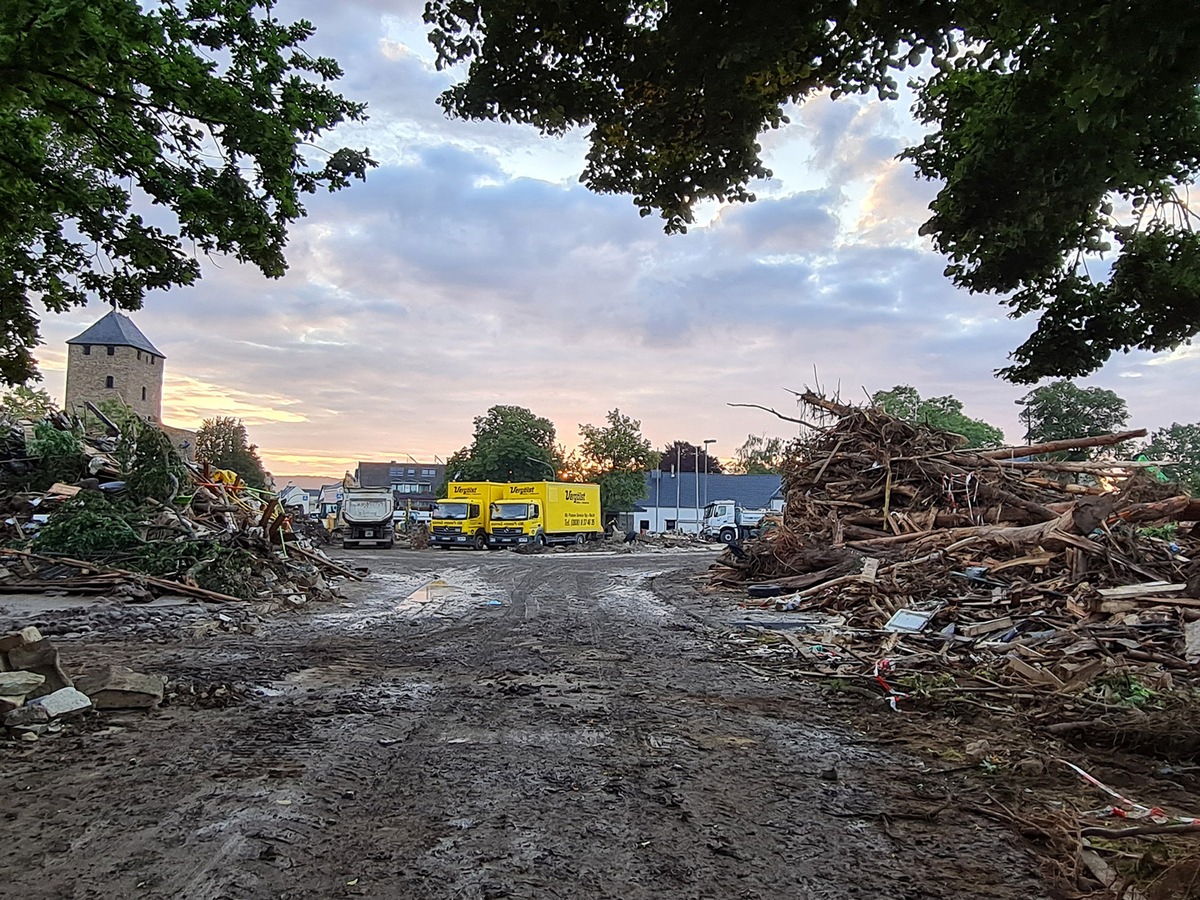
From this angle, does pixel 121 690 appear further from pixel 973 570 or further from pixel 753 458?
pixel 753 458

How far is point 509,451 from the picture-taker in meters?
67.9

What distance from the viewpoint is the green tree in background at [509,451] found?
2685 inches

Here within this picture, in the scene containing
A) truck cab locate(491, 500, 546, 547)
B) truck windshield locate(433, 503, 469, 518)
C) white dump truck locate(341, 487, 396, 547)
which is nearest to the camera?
white dump truck locate(341, 487, 396, 547)

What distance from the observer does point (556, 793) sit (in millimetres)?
4398

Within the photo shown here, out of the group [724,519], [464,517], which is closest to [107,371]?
[464,517]

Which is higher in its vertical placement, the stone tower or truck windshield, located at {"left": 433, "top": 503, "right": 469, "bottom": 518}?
the stone tower

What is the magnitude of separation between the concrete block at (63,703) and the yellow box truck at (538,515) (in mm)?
33546

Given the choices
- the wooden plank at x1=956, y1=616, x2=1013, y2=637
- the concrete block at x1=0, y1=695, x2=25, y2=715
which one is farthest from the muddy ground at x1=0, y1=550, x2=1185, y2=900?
the wooden plank at x1=956, y1=616, x2=1013, y2=637

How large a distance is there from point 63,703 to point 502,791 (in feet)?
12.3

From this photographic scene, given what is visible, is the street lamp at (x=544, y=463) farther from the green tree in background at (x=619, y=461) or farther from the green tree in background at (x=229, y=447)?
the green tree in background at (x=229, y=447)

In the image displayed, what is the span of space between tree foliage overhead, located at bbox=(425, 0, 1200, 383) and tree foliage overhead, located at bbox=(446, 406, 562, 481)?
6110 centimetres

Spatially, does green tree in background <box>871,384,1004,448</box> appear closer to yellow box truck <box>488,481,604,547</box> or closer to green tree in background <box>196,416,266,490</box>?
yellow box truck <box>488,481,604,547</box>

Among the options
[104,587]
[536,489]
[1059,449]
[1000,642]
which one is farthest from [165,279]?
[536,489]

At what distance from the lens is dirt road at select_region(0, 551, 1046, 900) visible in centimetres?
334
